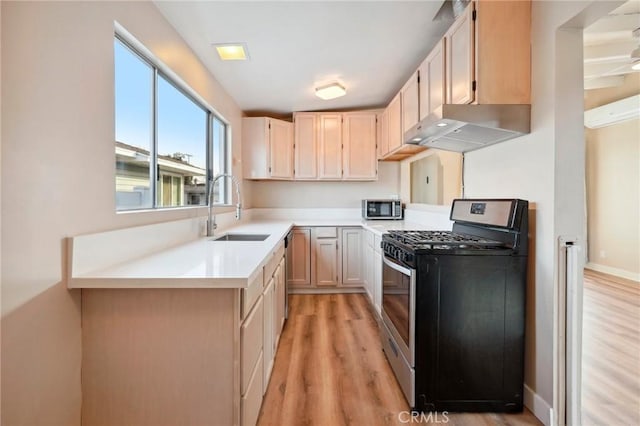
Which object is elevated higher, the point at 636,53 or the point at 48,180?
the point at 636,53

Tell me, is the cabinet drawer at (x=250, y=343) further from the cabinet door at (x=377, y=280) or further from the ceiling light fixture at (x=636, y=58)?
the ceiling light fixture at (x=636, y=58)

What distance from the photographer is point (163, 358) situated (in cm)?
124

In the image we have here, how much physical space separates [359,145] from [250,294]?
315cm

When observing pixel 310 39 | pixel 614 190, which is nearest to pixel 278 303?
pixel 310 39

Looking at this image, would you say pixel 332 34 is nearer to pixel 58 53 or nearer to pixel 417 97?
pixel 417 97

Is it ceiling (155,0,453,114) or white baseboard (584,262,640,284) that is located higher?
ceiling (155,0,453,114)

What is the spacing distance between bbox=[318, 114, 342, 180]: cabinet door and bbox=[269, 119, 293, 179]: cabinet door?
0.41 metres

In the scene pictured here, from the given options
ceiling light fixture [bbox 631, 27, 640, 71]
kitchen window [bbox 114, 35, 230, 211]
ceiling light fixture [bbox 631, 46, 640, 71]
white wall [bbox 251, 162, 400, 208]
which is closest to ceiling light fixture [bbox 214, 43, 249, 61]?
kitchen window [bbox 114, 35, 230, 211]

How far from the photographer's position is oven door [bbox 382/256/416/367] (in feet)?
5.60

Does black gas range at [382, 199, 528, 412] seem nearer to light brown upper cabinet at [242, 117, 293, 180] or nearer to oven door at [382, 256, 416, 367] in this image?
oven door at [382, 256, 416, 367]

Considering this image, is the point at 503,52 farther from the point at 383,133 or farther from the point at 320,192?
the point at 320,192

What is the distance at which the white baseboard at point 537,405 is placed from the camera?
1.58 m

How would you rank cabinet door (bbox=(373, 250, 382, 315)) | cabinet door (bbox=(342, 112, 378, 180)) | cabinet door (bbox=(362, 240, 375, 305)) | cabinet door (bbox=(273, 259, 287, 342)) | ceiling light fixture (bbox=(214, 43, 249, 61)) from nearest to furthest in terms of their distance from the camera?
cabinet door (bbox=(273, 259, 287, 342)) → ceiling light fixture (bbox=(214, 43, 249, 61)) → cabinet door (bbox=(373, 250, 382, 315)) → cabinet door (bbox=(362, 240, 375, 305)) → cabinet door (bbox=(342, 112, 378, 180))

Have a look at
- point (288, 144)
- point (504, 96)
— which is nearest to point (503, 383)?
point (504, 96)
